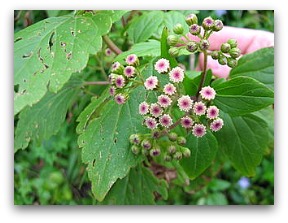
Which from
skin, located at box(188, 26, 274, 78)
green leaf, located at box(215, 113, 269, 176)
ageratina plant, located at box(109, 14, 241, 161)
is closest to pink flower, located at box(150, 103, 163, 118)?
ageratina plant, located at box(109, 14, 241, 161)

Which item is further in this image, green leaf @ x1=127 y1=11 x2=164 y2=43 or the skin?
the skin

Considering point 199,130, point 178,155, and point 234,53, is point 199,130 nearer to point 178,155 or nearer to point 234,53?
point 178,155

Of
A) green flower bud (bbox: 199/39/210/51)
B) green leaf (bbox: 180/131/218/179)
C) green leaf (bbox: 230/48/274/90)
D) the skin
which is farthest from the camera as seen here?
the skin

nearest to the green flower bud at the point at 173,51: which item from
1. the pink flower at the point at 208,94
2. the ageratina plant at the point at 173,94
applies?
the ageratina plant at the point at 173,94

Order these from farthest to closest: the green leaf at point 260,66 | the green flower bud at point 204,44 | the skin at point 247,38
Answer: the skin at point 247,38 → the green leaf at point 260,66 → the green flower bud at point 204,44

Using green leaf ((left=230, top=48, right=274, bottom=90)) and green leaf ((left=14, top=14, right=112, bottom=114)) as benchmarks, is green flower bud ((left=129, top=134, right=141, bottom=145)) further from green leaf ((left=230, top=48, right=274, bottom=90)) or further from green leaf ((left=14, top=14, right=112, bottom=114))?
green leaf ((left=230, top=48, right=274, bottom=90))

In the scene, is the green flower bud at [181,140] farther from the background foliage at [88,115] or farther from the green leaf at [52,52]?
the green leaf at [52,52]
